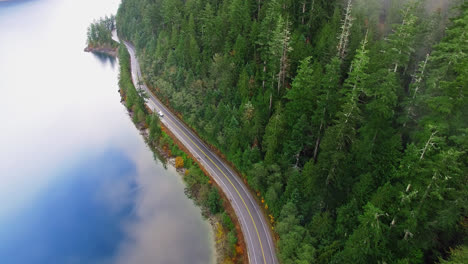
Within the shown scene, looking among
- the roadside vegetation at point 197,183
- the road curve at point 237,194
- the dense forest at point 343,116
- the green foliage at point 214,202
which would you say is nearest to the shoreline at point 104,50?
the roadside vegetation at point 197,183

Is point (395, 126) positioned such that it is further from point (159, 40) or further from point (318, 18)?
point (159, 40)

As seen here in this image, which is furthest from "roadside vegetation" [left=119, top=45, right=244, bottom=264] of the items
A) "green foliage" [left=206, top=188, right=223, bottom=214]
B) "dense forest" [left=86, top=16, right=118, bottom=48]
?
"dense forest" [left=86, top=16, right=118, bottom=48]

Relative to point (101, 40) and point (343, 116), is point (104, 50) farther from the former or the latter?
point (343, 116)

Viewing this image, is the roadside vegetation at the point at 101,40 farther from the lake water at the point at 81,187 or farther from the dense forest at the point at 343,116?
the dense forest at the point at 343,116

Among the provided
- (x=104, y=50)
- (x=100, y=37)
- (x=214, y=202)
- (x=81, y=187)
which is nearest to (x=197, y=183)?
(x=214, y=202)

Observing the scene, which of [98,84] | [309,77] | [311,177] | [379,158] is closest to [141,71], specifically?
[98,84]

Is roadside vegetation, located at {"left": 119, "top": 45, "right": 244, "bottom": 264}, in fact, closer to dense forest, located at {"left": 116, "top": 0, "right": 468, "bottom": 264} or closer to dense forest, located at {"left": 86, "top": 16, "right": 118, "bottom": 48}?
dense forest, located at {"left": 116, "top": 0, "right": 468, "bottom": 264}
